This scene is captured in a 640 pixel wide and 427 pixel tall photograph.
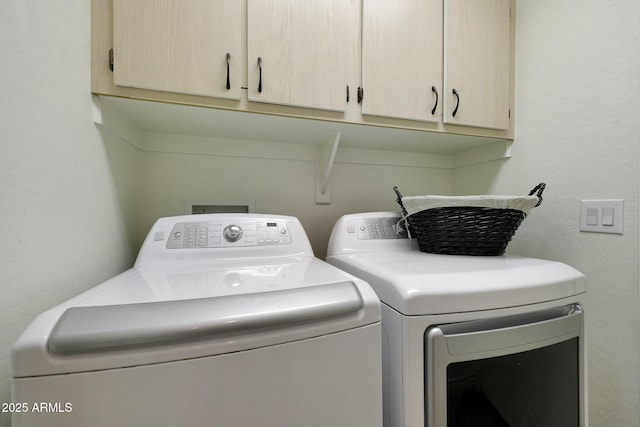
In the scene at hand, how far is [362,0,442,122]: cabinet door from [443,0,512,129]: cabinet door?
0.20 feet

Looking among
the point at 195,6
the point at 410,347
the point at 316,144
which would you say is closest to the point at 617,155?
the point at 410,347

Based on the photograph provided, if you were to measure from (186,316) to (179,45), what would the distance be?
830 mm

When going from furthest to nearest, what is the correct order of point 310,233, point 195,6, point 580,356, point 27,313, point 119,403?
point 310,233 → point 195,6 → point 580,356 → point 27,313 → point 119,403

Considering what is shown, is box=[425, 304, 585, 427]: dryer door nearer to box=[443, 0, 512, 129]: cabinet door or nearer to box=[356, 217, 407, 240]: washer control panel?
box=[356, 217, 407, 240]: washer control panel

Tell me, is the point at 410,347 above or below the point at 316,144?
below

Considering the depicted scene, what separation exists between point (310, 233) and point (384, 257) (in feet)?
1.69

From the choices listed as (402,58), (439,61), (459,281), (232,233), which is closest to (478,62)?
(439,61)

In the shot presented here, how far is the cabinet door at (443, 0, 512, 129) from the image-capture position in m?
1.11

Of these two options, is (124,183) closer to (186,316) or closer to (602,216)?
(186,316)

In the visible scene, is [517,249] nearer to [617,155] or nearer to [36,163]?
[617,155]

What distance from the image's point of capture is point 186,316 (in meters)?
0.43

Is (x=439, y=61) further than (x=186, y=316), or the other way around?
(x=439, y=61)

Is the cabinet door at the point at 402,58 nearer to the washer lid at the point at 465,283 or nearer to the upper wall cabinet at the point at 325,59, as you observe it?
the upper wall cabinet at the point at 325,59

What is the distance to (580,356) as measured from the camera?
717 millimetres
